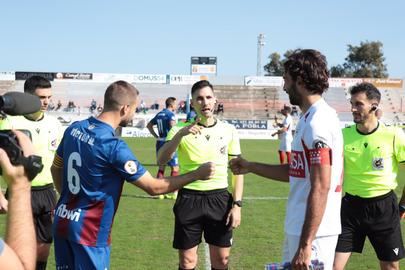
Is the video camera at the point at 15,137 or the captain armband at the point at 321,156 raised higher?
the video camera at the point at 15,137

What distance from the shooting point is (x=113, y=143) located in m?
3.55

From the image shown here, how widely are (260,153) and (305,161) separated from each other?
20.5m

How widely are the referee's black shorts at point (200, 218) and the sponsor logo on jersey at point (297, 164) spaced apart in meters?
1.61

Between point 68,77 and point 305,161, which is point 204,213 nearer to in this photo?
point 305,161

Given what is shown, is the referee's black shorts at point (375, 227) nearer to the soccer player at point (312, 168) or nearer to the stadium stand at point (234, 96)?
the soccer player at point (312, 168)

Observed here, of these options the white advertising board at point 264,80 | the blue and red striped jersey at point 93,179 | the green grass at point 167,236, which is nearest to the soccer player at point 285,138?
the green grass at point 167,236

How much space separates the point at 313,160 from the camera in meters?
3.28

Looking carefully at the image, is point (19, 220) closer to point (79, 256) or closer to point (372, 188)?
point (79, 256)

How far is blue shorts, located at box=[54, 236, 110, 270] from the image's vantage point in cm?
359

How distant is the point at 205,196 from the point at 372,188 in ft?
5.61

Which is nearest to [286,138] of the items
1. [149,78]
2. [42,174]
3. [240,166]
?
[42,174]

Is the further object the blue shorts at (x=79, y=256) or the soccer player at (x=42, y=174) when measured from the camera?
the soccer player at (x=42, y=174)

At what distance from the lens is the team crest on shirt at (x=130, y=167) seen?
3512mm

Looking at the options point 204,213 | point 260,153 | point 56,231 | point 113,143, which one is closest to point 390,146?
point 204,213
